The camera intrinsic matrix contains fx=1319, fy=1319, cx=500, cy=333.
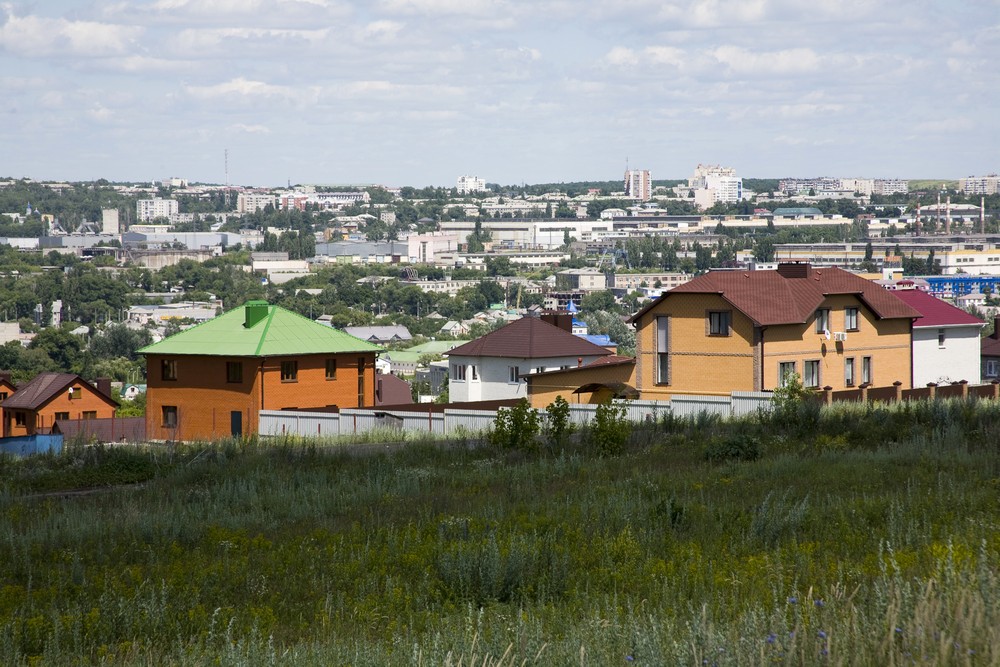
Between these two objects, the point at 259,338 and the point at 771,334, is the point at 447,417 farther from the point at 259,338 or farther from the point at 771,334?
the point at 771,334

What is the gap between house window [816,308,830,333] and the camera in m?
38.2

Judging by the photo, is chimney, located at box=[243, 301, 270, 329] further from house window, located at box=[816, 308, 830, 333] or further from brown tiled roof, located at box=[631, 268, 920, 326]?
Result: house window, located at box=[816, 308, 830, 333]

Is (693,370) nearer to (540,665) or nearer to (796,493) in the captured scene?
(796,493)

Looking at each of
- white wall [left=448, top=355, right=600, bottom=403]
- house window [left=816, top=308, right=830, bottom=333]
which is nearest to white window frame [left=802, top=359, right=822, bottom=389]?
house window [left=816, top=308, right=830, bottom=333]

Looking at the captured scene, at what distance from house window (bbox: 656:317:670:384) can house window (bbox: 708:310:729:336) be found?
1.48m

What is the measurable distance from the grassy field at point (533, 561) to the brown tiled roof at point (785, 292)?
22278mm

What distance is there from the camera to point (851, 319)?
39031 mm

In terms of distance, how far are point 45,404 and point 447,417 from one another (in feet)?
71.9

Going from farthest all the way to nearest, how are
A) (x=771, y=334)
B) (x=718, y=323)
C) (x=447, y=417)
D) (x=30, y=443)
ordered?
(x=718, y=323)
(x=771, y=334)
(x=30, y=443)
(x=447, y=417)

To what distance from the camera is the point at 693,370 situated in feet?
129

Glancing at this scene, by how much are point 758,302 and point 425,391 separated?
114ft

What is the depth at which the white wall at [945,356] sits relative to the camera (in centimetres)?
4341

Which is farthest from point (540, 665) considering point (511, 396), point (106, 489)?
point (511, 396)

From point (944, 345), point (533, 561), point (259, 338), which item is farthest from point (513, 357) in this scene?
point (533, 561)
